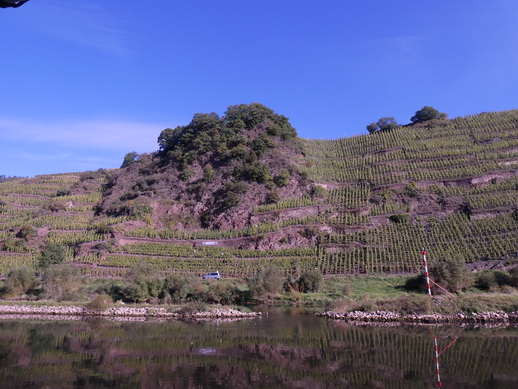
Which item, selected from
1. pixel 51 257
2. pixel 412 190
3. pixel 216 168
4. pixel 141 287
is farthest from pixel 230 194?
pixel 141 287

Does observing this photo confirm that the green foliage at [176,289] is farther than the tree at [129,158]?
No

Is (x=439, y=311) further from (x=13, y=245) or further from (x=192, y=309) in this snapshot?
(x=13, y=245)

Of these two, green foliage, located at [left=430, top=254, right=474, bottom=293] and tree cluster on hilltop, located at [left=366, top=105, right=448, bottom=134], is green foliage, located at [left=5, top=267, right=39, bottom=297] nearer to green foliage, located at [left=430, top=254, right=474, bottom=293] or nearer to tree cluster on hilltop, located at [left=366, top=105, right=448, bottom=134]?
green foliage, located at [left=430, top=254, right=474, bottom=293]

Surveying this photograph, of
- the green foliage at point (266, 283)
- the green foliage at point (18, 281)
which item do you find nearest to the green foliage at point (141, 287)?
the green foliage at point (266, 283)

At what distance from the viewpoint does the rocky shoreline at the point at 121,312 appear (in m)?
28.7

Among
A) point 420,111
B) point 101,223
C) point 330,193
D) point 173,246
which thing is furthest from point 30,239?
point 420,111

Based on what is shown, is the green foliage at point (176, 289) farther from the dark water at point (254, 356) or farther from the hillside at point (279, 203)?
the hillside at point (279, 203)

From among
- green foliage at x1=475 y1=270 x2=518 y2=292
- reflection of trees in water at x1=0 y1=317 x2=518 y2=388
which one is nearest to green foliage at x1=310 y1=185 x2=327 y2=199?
green foliage at x1=475 y1=270 x2=518 y2=292

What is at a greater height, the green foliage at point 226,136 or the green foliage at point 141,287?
the green foliage at point 226,136

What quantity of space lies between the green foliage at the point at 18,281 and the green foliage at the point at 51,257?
7625 mm

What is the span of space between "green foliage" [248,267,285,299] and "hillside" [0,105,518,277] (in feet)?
27.4

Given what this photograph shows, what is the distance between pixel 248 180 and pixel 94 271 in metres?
29.7

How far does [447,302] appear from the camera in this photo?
2642cm

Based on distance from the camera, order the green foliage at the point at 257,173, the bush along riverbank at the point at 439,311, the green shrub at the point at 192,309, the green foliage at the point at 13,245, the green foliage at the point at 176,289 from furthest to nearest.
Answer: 1. the green foliage at the point at 257,173
2. the green foliage at the point at 13,245
3. the green foliage at the point at 176,289
4. the green shrub at the point at 192,309
5. the bush along riverbank at the point at 439,311
